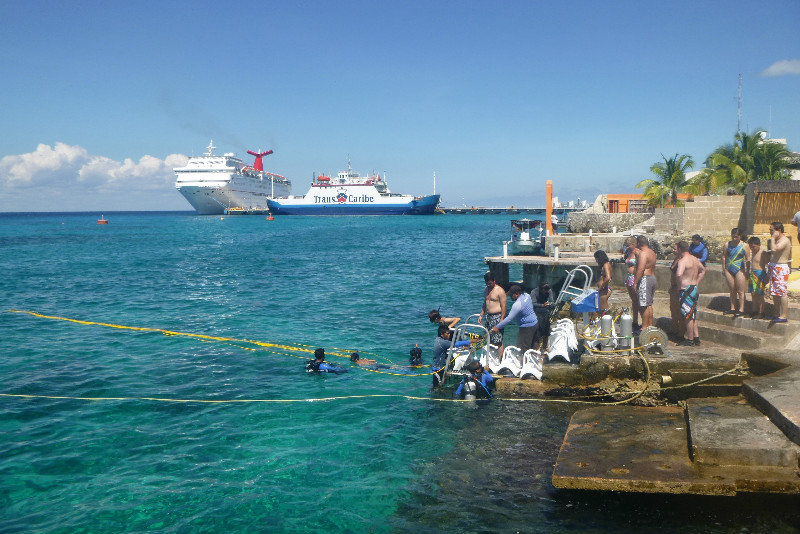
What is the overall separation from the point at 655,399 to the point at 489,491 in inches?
123

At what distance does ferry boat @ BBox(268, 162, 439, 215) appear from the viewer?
115m

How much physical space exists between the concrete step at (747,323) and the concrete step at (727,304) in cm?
22

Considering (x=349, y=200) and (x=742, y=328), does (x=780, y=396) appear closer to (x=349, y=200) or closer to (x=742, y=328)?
(x=742, y=328)

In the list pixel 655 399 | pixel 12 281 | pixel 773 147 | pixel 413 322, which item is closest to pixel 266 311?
pixel 413 322

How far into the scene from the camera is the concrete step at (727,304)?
29.0ft

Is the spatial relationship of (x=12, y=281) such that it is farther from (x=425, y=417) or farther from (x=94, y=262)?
(x=425, y=417)

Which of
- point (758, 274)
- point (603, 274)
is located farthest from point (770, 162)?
point (603, 274)

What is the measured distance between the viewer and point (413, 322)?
16.1m

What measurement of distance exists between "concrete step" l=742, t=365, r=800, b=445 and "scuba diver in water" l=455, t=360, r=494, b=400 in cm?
340

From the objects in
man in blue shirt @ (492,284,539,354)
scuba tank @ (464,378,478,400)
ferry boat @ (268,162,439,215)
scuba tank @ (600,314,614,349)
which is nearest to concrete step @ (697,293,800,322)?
scuba tank @ (600,314,614,349)

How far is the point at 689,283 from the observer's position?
8.42 metres

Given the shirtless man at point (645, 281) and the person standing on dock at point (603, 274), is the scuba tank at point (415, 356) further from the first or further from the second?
the shirtless man at point (645, 281)

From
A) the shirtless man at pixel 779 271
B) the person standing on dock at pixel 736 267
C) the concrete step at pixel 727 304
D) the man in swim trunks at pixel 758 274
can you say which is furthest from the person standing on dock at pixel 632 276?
the shirtless man at pixel 779 271

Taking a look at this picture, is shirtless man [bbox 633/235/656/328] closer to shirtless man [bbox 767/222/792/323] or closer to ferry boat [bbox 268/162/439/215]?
shirtless man [bbox 767/222/792/323]
